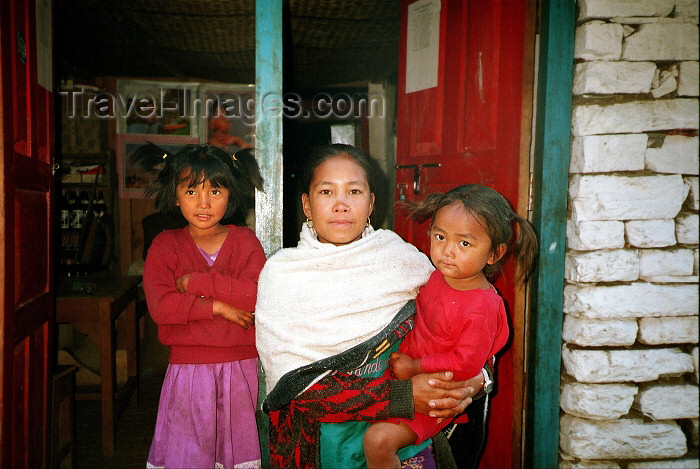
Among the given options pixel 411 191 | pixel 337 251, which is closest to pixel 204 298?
pixel 337 251

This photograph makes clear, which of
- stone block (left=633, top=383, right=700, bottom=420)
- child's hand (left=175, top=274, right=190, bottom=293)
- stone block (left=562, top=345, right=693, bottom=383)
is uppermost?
child's hand (left=175, top=274, right=190, bottom=293)

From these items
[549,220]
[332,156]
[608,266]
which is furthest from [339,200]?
[608,266]

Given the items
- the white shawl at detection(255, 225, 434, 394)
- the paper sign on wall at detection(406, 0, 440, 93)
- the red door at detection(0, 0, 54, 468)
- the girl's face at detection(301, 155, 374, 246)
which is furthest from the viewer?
the paper sign on wall at detection(406, 0, 440, 93)

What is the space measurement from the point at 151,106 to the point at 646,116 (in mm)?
5205

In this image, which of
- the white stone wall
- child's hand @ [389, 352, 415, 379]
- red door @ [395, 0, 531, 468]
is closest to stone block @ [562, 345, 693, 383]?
the white stone wall

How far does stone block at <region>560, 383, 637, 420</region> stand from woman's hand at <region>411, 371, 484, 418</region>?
81 centimetres

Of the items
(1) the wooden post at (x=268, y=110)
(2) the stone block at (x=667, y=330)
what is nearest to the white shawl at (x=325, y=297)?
(1) the wooden post at (x=268, y=110)

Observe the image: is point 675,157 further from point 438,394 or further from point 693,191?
point 438,394

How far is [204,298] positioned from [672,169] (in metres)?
2.14

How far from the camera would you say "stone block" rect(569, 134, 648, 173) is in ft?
6.51

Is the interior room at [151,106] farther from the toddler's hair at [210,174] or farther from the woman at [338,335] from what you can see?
the woman at [338,335]

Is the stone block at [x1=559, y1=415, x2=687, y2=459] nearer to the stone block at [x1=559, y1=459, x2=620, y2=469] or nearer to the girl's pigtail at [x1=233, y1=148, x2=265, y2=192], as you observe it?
the stone block at [x1=559, y1=459, x2=620, y2=469]

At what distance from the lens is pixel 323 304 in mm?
1625

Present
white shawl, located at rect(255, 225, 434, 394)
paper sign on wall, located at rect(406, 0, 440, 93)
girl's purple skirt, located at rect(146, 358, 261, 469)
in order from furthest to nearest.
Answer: paper sign on wall, located at rect(406, 0, 440, 93) → girl's purple skirt, located at rect(146, 358, 261, 469) → white shawl, located at rect(255, 225, 434, 394)
